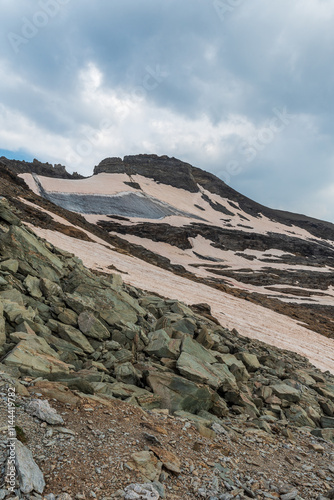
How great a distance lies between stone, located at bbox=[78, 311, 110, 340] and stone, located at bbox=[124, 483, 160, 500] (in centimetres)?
556

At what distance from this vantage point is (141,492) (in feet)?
13.2

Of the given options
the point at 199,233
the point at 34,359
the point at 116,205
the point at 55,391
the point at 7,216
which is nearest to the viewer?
the point at 55,391

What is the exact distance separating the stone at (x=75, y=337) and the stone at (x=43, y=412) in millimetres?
3469

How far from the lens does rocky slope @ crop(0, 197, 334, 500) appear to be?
4.40 meters

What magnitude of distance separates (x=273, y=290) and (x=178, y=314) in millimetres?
A: 40941

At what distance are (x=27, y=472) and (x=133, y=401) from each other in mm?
3377

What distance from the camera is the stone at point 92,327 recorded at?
9.33 metres

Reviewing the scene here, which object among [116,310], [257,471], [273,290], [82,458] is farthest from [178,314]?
[273,290]

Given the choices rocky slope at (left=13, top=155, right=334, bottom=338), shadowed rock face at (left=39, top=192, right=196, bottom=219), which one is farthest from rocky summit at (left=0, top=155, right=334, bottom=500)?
shadowed rock face at (left=39, top=192, right=196, bottom=219)

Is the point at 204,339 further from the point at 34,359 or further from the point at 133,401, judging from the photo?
the point at 34,359

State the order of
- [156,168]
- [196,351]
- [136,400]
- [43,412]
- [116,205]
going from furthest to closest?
[156,168]
[116,205]
[196,351]
[136,400]
[43,412]

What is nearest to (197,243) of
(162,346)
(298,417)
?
(162,346)

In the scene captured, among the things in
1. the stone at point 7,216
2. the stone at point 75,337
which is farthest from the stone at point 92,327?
the stone at point 7,216

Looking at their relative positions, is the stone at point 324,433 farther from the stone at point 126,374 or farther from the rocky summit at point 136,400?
the stone at point 126,374
